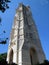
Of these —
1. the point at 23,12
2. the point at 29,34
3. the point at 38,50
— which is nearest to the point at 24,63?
the point at 38,50

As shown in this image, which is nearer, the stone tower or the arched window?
the stone tower

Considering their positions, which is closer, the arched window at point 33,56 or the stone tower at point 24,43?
the stone tower at point 24,43

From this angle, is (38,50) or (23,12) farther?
(23,12)

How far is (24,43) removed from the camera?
27922 mm

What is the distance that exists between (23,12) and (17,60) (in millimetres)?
12935

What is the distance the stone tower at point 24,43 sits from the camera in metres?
26.4

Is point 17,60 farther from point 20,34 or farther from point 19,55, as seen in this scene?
point 20,34

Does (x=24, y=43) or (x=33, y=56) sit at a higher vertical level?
(x=24, y=43)

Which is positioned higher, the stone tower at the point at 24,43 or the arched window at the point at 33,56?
the stone tower at the point at 24,43

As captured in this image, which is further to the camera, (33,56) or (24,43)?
(33,56)

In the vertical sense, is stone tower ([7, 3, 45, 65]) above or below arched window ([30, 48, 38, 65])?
above

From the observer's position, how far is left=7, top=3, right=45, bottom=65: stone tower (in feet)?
86.7

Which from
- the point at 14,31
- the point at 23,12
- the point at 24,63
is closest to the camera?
the point at 24,63

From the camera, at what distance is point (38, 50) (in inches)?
1161
